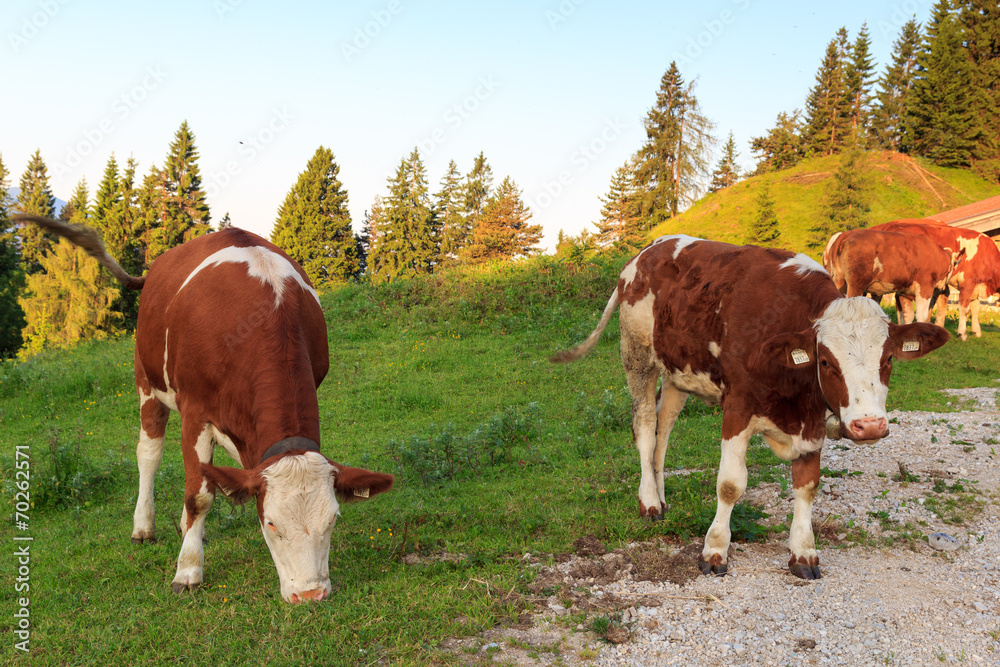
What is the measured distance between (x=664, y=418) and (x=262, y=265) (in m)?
3.74

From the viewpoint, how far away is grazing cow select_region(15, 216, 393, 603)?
360cm

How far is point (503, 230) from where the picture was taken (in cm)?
5172

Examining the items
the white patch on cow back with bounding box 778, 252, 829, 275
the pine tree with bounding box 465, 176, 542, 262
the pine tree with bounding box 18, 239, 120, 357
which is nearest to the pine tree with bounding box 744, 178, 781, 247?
the pine tree with bounding box 465, 176, 542, 262

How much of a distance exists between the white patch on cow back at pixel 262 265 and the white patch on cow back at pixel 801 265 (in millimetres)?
3754

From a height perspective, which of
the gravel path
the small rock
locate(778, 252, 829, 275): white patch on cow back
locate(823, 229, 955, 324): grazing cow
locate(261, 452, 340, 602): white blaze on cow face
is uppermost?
locate(823, 229, 955, 324): grazing cow

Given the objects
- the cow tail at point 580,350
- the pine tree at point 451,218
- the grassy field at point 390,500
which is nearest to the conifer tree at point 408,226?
the pine tree at point 451,218

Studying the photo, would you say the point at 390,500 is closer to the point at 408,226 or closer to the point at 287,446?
the point at 287,446

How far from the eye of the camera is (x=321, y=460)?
366 centimetres

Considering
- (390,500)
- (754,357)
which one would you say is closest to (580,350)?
(754,357)

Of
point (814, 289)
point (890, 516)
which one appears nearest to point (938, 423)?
point (890, 516)

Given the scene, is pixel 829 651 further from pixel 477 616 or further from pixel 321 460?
pixel 321 460

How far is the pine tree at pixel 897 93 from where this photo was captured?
5650cm

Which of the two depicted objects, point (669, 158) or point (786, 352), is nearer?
point (786, 352)

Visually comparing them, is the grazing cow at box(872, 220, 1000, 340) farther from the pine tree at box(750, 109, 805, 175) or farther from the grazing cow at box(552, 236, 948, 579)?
the pine tree at box(750, 109, 805, 175)
